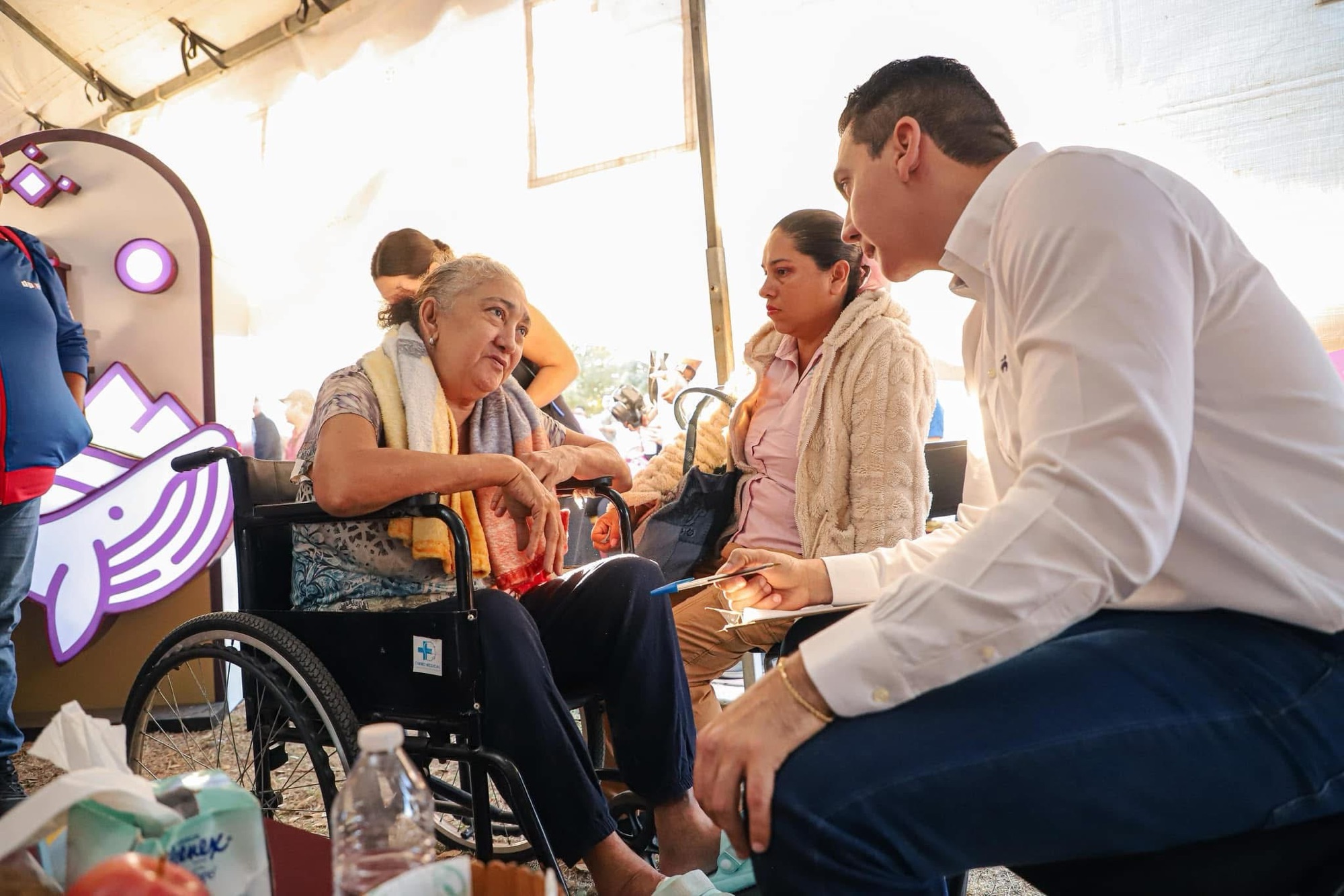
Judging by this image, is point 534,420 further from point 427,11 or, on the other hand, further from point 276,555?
point 427,11

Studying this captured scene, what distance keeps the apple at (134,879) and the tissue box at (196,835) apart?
0.08ft

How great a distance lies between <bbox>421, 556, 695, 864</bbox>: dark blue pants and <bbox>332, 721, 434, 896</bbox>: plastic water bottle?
20.1 inches

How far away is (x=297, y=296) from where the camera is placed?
3795 millimetres

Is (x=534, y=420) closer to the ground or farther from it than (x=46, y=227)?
closer to the ground

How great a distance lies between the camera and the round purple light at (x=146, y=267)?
3.21 meters

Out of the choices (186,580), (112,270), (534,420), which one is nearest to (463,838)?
(534,420)

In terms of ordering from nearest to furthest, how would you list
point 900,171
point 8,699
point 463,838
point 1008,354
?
point 1008,354
point 900,171
point 463,838
point 8,699

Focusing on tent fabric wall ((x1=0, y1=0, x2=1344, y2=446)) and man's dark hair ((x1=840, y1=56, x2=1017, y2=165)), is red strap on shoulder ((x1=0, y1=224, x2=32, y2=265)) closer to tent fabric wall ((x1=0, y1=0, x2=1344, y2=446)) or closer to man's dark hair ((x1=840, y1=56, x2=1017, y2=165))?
tent fabric wall ((x1=0, y1=0, x2=1344, y2=446))

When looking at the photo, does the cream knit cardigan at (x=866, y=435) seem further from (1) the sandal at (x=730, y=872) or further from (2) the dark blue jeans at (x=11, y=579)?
(2) the dark blue jeans at (x=11, y=579)

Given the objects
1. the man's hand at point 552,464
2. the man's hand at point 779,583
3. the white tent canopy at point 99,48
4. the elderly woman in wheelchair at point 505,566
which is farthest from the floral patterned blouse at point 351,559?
the white tent canopy at point 99,48

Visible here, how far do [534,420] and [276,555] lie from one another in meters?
0.59

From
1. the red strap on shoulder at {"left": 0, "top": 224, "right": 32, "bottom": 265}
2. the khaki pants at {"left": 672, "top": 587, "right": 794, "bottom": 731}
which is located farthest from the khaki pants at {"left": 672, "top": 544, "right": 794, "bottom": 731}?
the red strap on shoulder at {"left": 0, "top": 224, "right": 32, "bottom": 265}

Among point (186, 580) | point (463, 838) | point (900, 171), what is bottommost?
point (463, 838)

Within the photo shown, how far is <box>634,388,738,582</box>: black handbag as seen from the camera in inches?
89.2
